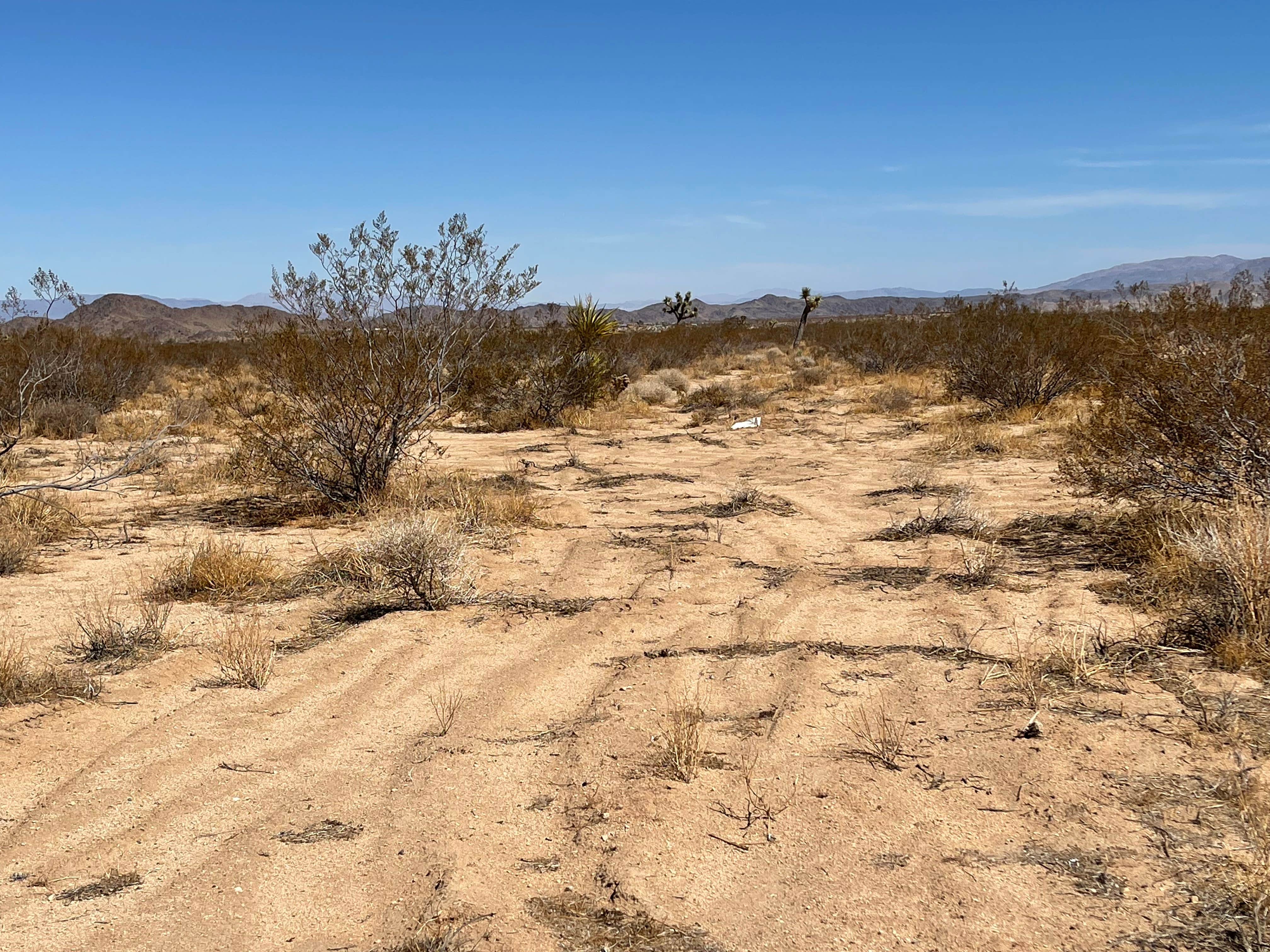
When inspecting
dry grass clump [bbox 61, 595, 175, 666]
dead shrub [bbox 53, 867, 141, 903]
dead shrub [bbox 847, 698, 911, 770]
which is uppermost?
dry grass clump [bbox 61, 595, 175, 666]

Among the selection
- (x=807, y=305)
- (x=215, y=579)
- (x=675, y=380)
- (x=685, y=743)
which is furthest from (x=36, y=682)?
(x=807, y=305)

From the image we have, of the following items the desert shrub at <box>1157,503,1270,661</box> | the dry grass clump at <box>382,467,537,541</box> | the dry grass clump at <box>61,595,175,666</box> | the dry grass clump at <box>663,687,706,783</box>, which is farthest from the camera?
the dry grass clump at <box>382,467,537,541</box>

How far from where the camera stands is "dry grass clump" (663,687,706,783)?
3.57 meters

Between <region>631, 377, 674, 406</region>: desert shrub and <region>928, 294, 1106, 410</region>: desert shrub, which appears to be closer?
<region>928, 294, 1106, 410</region>: desert shrub

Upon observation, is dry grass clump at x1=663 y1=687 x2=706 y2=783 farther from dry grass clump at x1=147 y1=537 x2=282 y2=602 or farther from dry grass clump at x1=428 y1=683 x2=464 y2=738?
dry grass clump at x1=147 y1=537 x2=282 y2=602

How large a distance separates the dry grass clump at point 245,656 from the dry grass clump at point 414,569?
86 centimetres

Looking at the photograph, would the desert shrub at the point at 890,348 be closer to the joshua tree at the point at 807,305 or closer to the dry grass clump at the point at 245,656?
the joshua tree at the point at 807,305

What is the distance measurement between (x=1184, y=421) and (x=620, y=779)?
188 inches

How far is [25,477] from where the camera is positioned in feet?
33.5

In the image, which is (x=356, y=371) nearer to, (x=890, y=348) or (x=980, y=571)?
(x=980, y=571)

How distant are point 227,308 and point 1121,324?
371 feet

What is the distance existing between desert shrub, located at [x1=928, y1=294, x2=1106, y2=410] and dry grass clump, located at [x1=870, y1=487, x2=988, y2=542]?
7503 millimetres

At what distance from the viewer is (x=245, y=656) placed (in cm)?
470

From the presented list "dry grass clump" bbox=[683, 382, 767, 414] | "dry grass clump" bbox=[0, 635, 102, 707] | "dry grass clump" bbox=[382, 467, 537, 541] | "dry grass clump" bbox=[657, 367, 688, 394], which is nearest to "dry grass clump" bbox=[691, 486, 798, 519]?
"dry grass clump" bbox=[382, 467, 537, 541]
